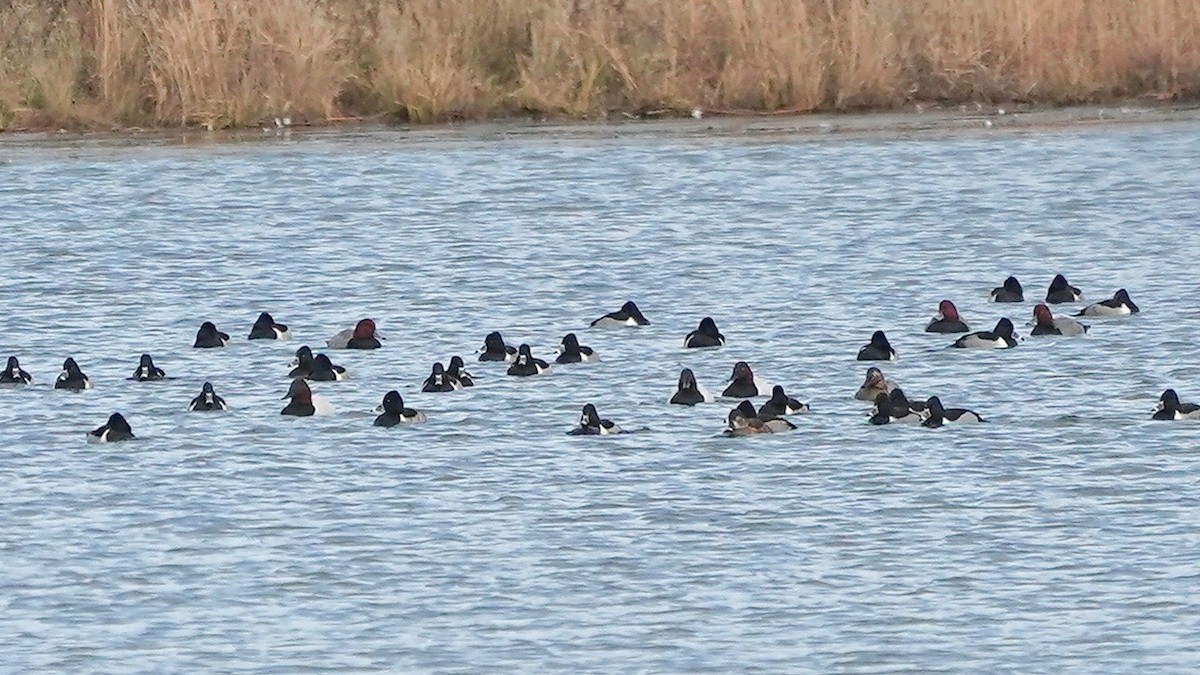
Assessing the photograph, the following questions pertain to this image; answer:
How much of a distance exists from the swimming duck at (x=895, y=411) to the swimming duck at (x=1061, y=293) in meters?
3.50

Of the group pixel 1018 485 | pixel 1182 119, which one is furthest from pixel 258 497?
pixel 1182 119

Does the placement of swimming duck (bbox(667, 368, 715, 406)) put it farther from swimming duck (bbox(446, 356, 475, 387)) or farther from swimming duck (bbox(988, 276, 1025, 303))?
swimming duck (bbox(988, 276, 1025, 303))

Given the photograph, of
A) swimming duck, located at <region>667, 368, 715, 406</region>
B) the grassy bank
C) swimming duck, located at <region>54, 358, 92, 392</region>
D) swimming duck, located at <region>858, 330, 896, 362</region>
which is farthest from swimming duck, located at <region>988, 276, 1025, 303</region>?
the grassy bank

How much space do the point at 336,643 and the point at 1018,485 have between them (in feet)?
11.5

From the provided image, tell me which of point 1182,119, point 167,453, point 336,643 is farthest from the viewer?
point 1182,119

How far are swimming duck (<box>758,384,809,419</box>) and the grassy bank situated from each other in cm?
1083

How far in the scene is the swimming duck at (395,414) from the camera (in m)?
13.0

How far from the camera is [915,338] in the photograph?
15.2m

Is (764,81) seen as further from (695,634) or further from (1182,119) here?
(695,634)

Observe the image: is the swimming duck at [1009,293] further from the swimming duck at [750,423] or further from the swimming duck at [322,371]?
the swimming duck at [322,371]

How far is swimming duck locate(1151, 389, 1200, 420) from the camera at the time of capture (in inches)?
492

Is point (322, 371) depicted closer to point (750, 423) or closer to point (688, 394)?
point (688, 394)

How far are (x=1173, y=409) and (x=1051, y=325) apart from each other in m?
2.61

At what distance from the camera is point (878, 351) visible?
1423cm
